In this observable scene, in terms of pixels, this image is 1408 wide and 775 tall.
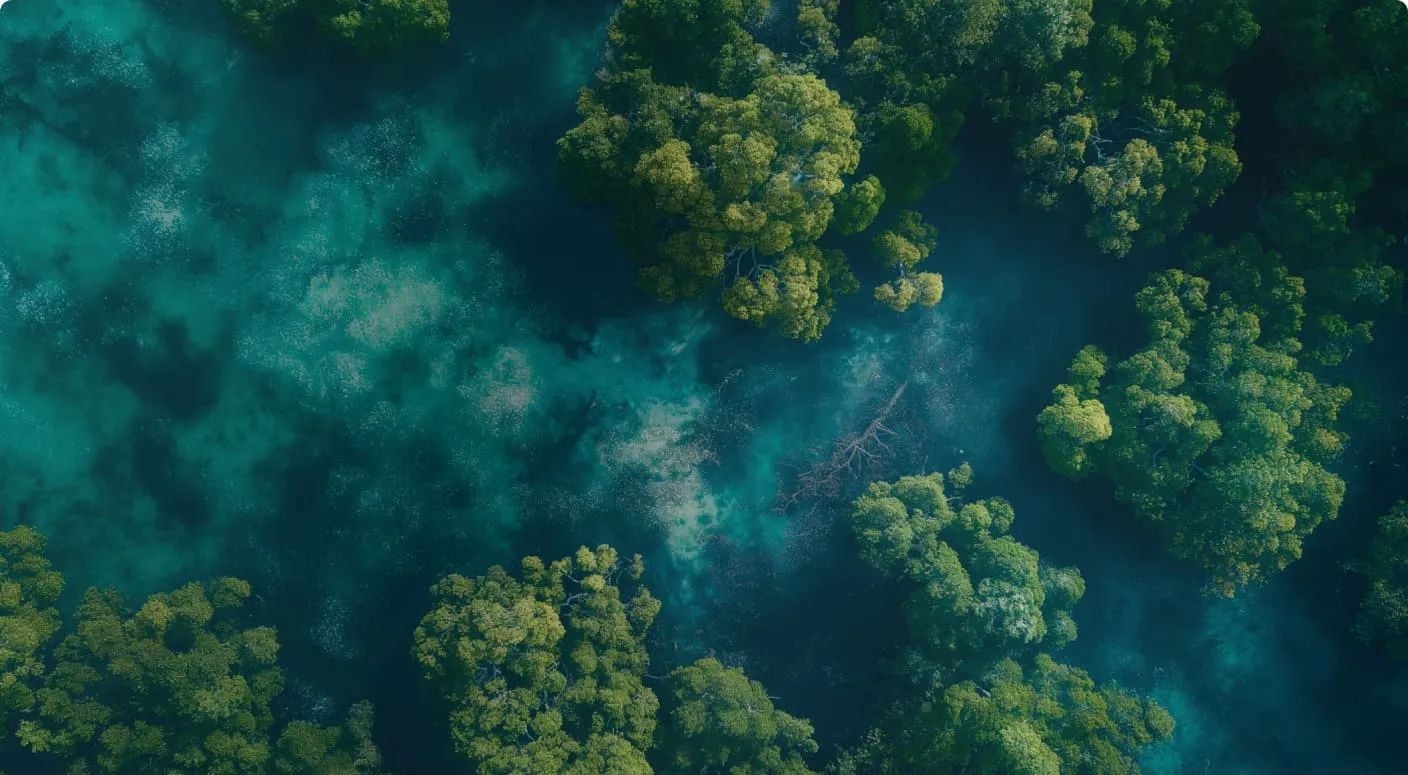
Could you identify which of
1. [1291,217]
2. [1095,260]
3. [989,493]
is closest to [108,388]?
[989,493]

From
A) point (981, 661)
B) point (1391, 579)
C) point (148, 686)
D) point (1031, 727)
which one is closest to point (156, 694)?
point (148, 686)

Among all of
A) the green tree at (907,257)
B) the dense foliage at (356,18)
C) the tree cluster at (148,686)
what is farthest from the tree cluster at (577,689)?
the dense foliage at (356,18)

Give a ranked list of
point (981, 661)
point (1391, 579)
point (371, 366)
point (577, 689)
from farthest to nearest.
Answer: point (1391, 579)
point (371, 366)
point (981, 661)
point (577, 689)

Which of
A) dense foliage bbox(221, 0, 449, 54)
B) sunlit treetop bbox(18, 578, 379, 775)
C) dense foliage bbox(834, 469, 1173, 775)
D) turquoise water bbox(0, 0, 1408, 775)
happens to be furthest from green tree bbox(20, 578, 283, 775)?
dense foliage bbox(834, 469, 1173, 775)

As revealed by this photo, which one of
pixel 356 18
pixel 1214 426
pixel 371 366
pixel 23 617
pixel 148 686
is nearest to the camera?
pixel 148 686

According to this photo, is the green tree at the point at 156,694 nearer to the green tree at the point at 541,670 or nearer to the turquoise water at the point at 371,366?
the turquoise water at the point at 371,366

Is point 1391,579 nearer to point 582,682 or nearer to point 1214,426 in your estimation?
point 1214,426
